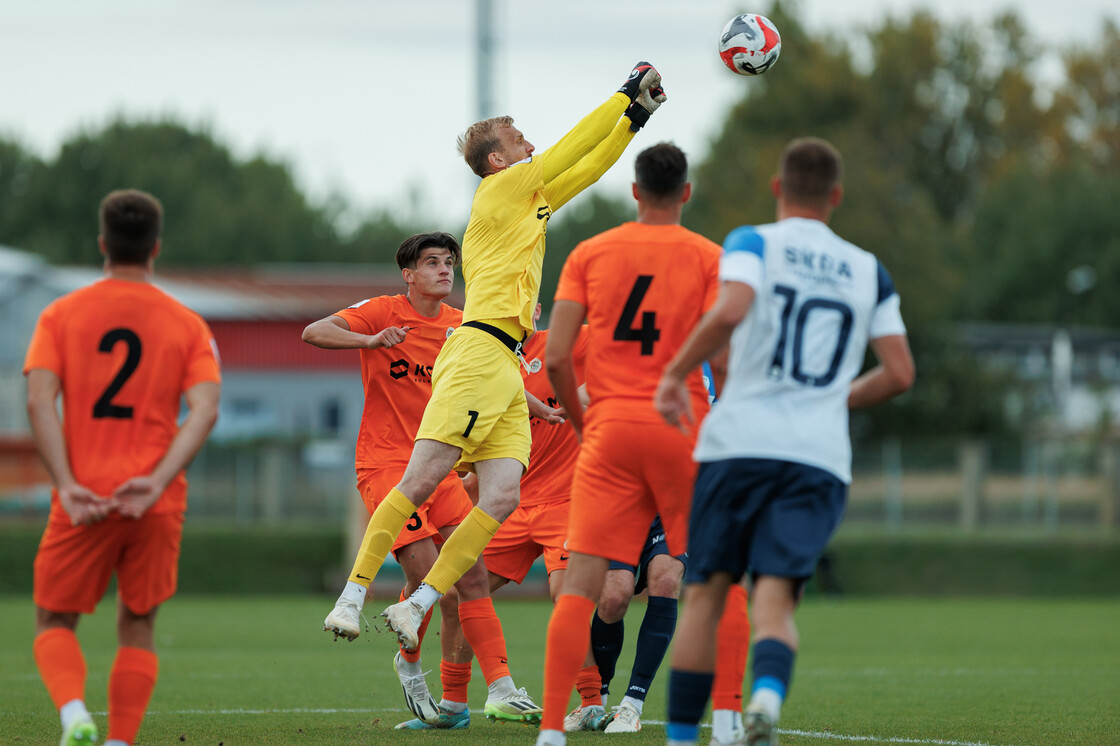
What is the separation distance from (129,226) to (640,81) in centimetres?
284

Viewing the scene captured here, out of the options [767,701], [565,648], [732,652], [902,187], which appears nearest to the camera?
[767,701]

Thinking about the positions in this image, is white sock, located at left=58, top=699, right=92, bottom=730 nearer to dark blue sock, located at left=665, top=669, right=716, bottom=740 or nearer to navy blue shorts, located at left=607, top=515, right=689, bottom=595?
dark blue sock, located at left=665, top=669, right=716, bottom=740

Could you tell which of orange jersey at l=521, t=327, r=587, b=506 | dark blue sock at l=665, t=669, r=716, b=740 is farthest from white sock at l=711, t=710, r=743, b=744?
orange jersey at l=521, t=327, r=587, b=506

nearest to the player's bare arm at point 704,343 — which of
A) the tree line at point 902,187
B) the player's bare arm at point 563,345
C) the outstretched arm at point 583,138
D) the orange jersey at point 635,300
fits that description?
the orange jersey at point 635,300

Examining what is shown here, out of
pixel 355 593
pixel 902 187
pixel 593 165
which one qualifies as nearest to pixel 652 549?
pixel 355 593

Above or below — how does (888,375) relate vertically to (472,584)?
above

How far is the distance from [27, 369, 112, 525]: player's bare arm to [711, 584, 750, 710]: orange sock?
102 inches

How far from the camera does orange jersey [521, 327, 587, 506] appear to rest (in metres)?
8.41

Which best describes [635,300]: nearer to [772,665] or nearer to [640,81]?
[772,665]

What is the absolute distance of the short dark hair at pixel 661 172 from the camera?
5816mm

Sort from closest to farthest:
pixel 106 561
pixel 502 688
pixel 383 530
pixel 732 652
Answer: pixel 106 561
pixel 732 652
pixel 383 530
pixel 502 688

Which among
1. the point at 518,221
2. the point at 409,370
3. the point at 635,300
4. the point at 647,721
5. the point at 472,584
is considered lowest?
the point at 647,721

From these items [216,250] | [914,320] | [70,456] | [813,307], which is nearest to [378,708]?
[70,456]

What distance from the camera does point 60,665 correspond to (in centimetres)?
537
